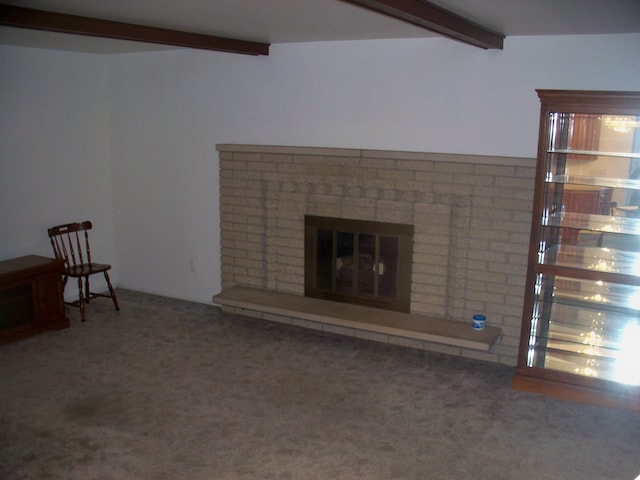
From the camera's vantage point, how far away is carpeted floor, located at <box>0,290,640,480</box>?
119 inches

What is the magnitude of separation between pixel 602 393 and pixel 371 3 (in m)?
2.68

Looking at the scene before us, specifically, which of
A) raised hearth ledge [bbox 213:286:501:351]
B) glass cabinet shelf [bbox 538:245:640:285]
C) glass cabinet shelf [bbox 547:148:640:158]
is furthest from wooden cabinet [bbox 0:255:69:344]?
glass cabinet shelf [bbox 547:148:640:158]

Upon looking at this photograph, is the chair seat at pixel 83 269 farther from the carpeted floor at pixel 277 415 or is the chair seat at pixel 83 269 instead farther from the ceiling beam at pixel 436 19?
the ceiling beam at pixel 436 19

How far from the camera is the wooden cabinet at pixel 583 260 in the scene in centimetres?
355

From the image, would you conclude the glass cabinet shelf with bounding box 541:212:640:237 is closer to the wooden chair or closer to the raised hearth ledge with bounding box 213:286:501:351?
the raised hearth ledge with bounding box 213:286:501:351

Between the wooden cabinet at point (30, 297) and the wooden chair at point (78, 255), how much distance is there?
20 centimetres

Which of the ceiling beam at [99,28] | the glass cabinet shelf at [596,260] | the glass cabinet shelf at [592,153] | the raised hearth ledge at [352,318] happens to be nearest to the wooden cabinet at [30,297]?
the raised hearth ledge at [352,318]

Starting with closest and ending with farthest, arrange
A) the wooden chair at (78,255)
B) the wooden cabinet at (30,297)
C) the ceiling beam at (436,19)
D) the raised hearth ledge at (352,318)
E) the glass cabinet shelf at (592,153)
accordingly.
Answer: the ceiling beam at (436,19)
the glass cabinet shelf at (592,153)
the raised hearth ledge at (352,318)
the wooden cabinet at (30,297)
the wooden chair at (78,255)

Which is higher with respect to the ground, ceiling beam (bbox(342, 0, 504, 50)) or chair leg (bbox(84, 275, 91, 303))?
ceiling beam (bbox(342, 0, 504, 50))

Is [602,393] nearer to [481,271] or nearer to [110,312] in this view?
[481,271]

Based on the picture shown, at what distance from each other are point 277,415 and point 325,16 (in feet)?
7.45

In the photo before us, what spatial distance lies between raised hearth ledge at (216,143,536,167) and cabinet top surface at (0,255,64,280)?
161 cm

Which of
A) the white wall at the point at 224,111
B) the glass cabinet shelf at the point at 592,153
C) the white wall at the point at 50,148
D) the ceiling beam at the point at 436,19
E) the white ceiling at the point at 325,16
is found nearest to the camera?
the ceiling beam at the point at 436,19

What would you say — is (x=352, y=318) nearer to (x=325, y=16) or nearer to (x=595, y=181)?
(x=595, y=181)
